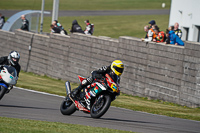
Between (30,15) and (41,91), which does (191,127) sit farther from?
(30,15)

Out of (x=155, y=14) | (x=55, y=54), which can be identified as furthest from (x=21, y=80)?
(x=155, y=14)

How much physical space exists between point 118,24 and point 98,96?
1404 inches

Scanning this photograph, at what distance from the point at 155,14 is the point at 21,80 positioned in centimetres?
3405

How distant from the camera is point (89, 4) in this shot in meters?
65.6

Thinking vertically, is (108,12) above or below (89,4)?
below

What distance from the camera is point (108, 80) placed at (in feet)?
32.9

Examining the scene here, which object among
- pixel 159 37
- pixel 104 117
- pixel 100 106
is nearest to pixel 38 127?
pixel 100 106

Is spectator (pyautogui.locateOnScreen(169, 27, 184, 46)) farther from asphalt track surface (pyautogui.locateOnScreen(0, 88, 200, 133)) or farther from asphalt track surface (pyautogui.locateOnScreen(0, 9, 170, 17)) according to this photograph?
asphalt track surface (pyautogui.locateOnScreen(0, 9, 170, 17))

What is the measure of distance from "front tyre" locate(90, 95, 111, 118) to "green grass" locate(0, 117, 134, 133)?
0.89 meters

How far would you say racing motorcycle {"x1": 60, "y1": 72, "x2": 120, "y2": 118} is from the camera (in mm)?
9891

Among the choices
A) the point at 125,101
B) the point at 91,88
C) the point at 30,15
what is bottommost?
the point at 125,101

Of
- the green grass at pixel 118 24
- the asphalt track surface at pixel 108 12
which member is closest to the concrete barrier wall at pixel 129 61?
the green grass at pixel 118 24

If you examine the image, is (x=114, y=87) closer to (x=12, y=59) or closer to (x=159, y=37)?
(x=12, y=59)

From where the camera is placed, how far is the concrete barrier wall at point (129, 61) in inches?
608
